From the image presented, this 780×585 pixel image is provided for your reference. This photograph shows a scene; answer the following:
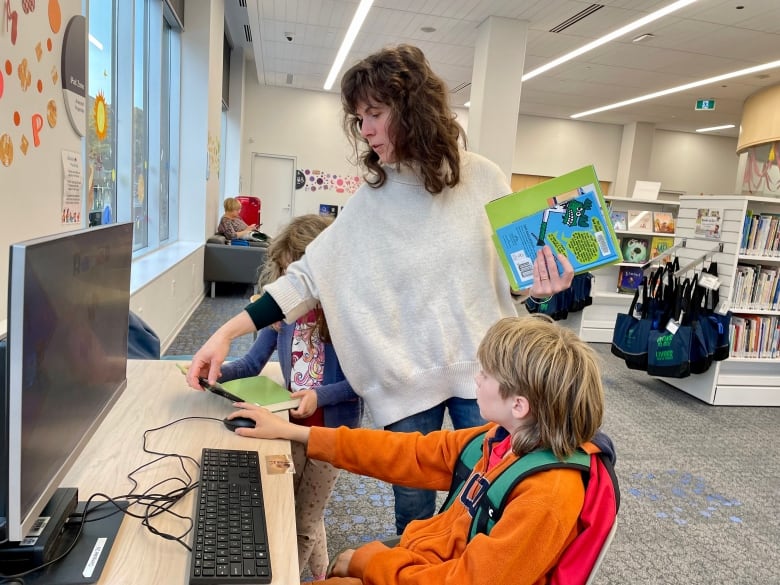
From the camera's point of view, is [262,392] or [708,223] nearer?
[262,392]

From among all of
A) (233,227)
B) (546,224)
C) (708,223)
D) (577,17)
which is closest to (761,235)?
(708,223)

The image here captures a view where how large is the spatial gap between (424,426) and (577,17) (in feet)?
19.6

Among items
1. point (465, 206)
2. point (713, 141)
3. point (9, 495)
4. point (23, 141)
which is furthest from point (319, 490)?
point (713, 141)

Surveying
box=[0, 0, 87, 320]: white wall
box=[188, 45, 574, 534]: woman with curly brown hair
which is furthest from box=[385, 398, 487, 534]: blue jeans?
box=[0, 0, 87, 320]: white wall

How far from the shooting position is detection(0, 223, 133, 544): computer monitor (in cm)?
69

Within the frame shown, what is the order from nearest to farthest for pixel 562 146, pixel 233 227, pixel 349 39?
1. pixel 233 227
2. pixel 349 39
3. pixel 562 146

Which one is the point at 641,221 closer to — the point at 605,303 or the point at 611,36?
the point at 605,303

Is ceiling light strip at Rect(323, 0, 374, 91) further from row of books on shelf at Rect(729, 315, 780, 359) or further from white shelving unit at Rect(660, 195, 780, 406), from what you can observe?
row of books on shelf at Rect(729, 315, 780, 359)

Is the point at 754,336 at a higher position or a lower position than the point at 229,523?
lower

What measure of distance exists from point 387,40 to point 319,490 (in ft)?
23.0

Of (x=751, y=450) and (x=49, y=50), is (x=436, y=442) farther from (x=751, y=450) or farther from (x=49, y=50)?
(x=751, y=450)

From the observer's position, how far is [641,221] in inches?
242

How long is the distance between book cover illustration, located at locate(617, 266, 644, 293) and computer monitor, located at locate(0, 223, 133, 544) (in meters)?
5.87

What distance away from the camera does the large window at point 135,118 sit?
11.8ft
